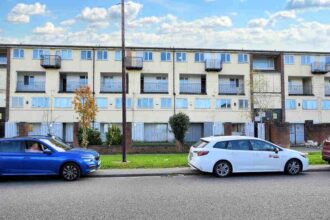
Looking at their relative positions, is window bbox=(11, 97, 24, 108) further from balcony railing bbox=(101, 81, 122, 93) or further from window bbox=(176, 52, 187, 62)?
window bbox=(176, 52, 187, 62)

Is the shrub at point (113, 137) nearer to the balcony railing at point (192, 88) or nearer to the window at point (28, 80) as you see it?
the balcony railing at point (192, 88)

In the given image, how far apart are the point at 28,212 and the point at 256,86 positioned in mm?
38787

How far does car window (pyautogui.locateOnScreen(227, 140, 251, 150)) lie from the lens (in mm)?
13109

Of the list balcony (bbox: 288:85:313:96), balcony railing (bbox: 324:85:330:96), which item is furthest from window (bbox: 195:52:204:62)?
balcony railing (bbox: 324:85:330:96)

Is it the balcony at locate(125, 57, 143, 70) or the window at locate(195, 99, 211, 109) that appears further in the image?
the window at locate(195, 99, 211, 109)

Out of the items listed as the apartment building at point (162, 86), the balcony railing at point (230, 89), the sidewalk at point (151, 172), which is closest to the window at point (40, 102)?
the apartment building at point (162, 86)

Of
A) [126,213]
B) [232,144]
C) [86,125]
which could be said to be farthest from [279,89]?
[126,213]

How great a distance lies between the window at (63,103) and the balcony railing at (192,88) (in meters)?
14.5

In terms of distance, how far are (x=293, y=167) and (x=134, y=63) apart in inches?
1344

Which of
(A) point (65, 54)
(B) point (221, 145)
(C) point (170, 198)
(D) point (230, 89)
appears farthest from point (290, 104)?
(C) point (170, 198)

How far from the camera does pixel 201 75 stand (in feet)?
157

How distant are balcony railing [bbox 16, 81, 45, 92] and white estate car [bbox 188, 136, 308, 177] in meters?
36.6

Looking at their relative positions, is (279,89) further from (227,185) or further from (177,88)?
(227,185)

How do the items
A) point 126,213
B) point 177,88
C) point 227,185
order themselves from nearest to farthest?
point 126,213 → point 227,185 → point 177,88
